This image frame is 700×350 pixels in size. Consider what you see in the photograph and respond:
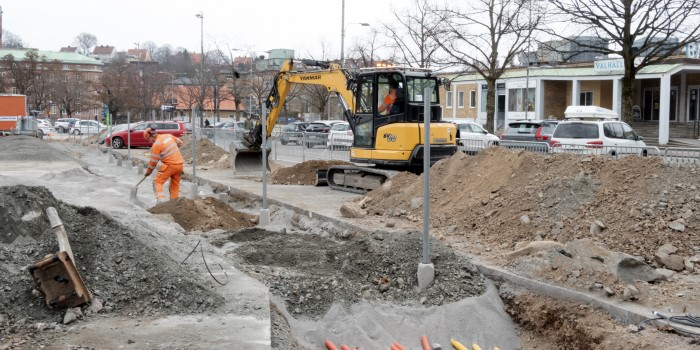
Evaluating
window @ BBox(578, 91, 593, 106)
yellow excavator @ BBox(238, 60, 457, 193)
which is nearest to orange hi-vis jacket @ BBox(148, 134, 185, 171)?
yellow excavator @ BBox(238, 60, 457, 193)

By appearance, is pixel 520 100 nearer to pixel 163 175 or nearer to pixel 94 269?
pixel 163 175

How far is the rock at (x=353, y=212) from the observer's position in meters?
13.5

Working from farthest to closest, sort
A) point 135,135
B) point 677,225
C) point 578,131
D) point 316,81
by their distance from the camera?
point 135,135, point 578,131, point 316,81, point 677,225

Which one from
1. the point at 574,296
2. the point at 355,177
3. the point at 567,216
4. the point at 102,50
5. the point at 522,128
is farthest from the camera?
the point at 102,50

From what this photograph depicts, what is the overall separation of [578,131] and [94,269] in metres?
17.3

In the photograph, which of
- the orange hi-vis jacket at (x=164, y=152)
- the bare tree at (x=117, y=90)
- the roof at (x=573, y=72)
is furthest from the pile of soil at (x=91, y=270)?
the bare tree at (x=117, y=90)

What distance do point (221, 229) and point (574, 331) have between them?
21.6ft

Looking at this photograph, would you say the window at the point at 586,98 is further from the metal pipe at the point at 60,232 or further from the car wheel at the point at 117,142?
the metal pipe at the point at 60,232

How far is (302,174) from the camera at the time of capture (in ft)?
67.6

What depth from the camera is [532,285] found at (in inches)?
319

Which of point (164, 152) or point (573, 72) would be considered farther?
point (573, 72)

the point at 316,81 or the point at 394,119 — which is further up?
the point at 316,81

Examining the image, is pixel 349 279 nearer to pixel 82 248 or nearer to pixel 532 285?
pixel 532 285

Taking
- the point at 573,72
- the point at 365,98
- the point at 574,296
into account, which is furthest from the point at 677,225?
the point at 573,72
